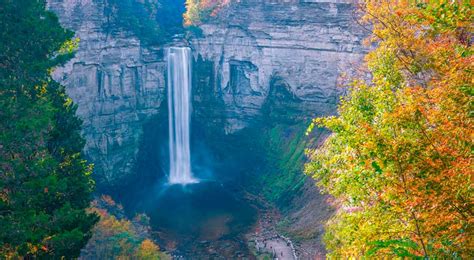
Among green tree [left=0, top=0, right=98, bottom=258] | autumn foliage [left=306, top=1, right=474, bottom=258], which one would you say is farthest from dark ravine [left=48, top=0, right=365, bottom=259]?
autumn foliage [left=306, top=1, right=474, bottom=258]

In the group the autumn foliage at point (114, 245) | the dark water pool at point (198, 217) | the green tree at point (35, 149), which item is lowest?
the dark water pool at point (198, 217)

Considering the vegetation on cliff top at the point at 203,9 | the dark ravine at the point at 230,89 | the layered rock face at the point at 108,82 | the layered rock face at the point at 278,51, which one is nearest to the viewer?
the layered rock face at the point at 108,82

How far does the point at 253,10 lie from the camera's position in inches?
1533

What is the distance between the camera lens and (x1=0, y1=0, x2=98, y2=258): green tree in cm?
1298

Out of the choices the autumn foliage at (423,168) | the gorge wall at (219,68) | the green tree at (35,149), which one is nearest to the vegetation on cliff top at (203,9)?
the gorge wall at (219,68)

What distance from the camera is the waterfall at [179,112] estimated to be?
3997cm

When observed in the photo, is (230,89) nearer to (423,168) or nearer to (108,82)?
(108,82)

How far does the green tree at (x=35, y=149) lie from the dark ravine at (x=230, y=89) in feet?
58.1

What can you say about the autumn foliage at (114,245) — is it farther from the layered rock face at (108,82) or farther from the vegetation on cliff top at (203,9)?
the vegetation on cliff top at (203,9)

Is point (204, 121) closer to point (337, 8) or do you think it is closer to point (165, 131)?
point (165, 131)

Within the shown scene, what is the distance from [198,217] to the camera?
32.4 metres

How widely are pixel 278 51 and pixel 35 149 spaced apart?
28144mm

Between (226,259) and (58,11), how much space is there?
23.3 m

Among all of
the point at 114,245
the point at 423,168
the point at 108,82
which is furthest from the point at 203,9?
the point at 423,168
